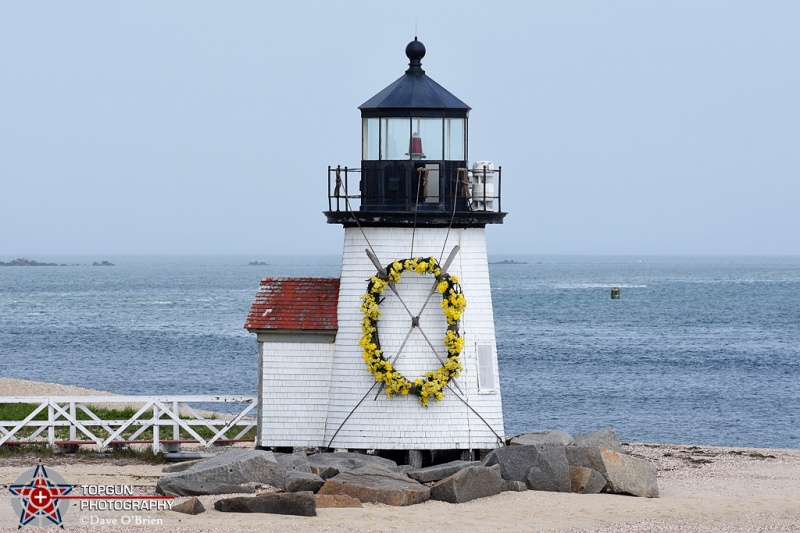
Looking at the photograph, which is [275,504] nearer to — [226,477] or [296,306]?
[226,477]

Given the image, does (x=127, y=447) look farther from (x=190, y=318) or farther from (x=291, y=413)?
(x=190, y=318)

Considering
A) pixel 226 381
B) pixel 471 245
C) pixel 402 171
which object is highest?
pixel 402 171

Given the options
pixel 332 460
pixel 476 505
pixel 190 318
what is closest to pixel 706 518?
pixel 476 505

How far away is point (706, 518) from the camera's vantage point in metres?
14.9

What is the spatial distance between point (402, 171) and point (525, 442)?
14.5ft

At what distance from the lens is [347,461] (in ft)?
53.0

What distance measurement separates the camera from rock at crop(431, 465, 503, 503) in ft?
49.5

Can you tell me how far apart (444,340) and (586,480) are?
2.83 meters

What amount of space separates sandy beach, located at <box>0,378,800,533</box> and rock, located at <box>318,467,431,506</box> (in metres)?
0.17

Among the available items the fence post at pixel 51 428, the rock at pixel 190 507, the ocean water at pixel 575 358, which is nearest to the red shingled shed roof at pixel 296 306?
the fence post at pixel 51 428

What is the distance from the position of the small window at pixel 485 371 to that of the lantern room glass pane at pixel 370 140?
323 cm

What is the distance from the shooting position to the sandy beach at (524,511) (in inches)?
Answer: 521

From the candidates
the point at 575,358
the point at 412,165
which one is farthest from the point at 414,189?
the point at 575,358

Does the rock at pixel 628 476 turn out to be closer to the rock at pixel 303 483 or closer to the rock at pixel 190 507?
the rock at pixel 303 483
